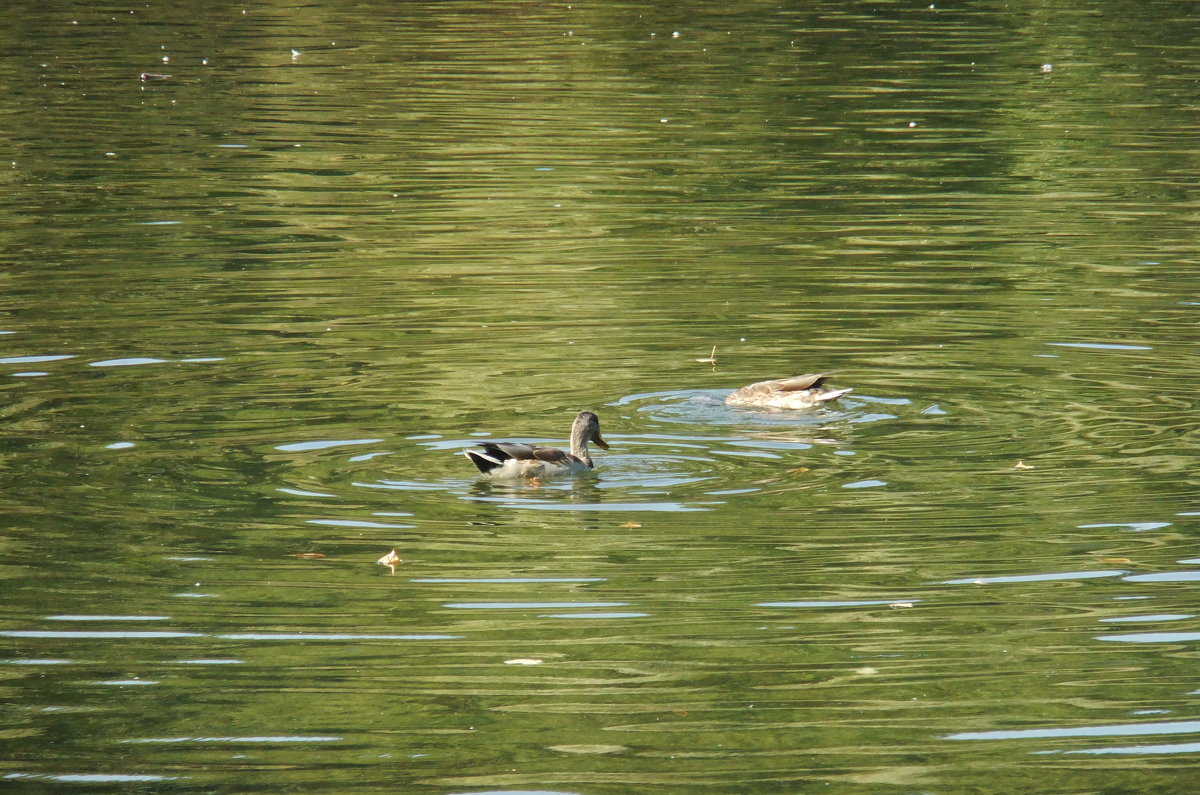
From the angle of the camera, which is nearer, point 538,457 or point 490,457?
point 490,457

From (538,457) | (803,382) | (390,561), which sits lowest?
(390,561)

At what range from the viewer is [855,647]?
25.4ft

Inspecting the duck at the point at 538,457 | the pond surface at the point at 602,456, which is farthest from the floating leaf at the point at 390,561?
the duck at the point at 538,457

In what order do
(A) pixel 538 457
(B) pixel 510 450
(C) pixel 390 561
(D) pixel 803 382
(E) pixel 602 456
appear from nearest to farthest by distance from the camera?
(C) pixel 390 561 → (B) pixel 510 450 → (A) pixel 538 457 → (E) pixel 602 456 → (D) pixel 803 382

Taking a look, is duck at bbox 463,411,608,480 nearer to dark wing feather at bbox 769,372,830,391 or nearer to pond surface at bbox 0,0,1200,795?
pond surface at bbox 0,0,1200,795

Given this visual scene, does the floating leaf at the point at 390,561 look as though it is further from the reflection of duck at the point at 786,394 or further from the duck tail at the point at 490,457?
the reflection of duck at the point at 786,394

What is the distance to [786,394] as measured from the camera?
1205 centimetres

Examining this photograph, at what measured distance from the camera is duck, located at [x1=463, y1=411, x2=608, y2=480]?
10.4 m

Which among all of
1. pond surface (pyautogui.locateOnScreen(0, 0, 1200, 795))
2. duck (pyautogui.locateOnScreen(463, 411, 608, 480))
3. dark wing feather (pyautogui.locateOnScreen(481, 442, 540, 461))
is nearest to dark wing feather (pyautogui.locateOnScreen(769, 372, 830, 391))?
pond surface (pyautogui.locateOnScreen(0, 0, 1200, 795))

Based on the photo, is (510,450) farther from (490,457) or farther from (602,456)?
(602,456)

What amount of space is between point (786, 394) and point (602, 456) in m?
1.44

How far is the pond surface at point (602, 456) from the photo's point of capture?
6949mm

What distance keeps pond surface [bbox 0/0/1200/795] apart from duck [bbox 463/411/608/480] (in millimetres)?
156

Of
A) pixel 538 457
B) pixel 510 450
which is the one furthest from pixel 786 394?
pixel 510 450
